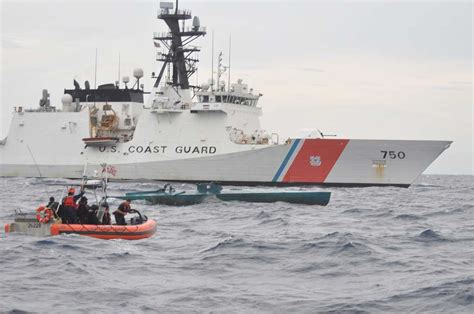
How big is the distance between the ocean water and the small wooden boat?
5.35m

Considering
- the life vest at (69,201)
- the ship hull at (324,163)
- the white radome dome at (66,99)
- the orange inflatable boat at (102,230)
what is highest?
the white radome dome at (66,99)

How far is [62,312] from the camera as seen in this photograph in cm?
1041

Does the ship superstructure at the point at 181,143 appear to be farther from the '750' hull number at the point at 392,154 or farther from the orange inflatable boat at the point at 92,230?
the orange inflatable boat at the point at 92,230

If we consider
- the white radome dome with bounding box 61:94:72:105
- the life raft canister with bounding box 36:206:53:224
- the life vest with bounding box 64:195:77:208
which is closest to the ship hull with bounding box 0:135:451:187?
the white radome dome with bounding box 61:94:72:105

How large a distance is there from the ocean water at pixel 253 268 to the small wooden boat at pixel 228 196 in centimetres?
535

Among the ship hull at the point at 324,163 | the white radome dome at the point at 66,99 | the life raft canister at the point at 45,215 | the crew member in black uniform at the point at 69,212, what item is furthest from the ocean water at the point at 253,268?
the white radome dome at the point at 66,99

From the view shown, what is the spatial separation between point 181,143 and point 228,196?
557 inches

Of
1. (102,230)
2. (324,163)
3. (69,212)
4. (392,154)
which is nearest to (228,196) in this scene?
(69,212)

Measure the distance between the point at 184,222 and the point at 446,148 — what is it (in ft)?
69.8

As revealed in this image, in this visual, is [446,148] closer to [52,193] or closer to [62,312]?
[52,193]

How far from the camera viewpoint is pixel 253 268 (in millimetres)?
13781

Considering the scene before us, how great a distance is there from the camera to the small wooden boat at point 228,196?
27406 millimetres

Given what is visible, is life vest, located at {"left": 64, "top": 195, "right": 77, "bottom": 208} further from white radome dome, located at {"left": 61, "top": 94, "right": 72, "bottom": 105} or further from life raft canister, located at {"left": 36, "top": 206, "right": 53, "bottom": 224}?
white radome dome, located at {"left": 61, "top": 94, "right": 72, "bottom": 105}

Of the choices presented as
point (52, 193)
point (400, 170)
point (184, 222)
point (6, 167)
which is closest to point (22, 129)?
point (6, 167)
